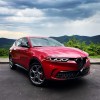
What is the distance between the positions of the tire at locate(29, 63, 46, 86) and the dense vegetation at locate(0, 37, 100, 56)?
970 cm

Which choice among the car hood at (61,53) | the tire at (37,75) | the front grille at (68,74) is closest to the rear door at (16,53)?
the tire at (37,75)

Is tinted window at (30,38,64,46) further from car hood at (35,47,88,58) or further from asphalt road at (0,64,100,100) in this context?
asphalt road at (0,64,100,100)

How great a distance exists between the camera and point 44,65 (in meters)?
7.57

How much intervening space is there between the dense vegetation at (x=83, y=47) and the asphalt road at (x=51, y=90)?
858cm

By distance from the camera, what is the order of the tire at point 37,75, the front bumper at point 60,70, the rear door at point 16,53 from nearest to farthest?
the front bumper at point 60,70, the tire at point 37,75, the rear door at point 16,53

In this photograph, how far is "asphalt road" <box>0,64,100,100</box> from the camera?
22.4 ft

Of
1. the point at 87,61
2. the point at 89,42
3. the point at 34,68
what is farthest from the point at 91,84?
the point at 89,42

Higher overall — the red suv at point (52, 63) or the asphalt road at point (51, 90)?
the red suv at point (52, 63)

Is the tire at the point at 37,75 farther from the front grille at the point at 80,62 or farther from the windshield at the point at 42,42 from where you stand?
the front grille at the point at 80,62

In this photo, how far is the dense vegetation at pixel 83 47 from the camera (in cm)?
1787

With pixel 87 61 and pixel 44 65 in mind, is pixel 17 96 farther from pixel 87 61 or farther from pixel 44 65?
pixel 87 61

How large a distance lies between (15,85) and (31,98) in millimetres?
1643

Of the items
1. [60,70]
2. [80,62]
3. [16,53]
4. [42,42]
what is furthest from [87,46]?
[60,70]

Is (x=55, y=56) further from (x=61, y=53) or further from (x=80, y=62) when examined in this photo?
(x=80, y=62)
